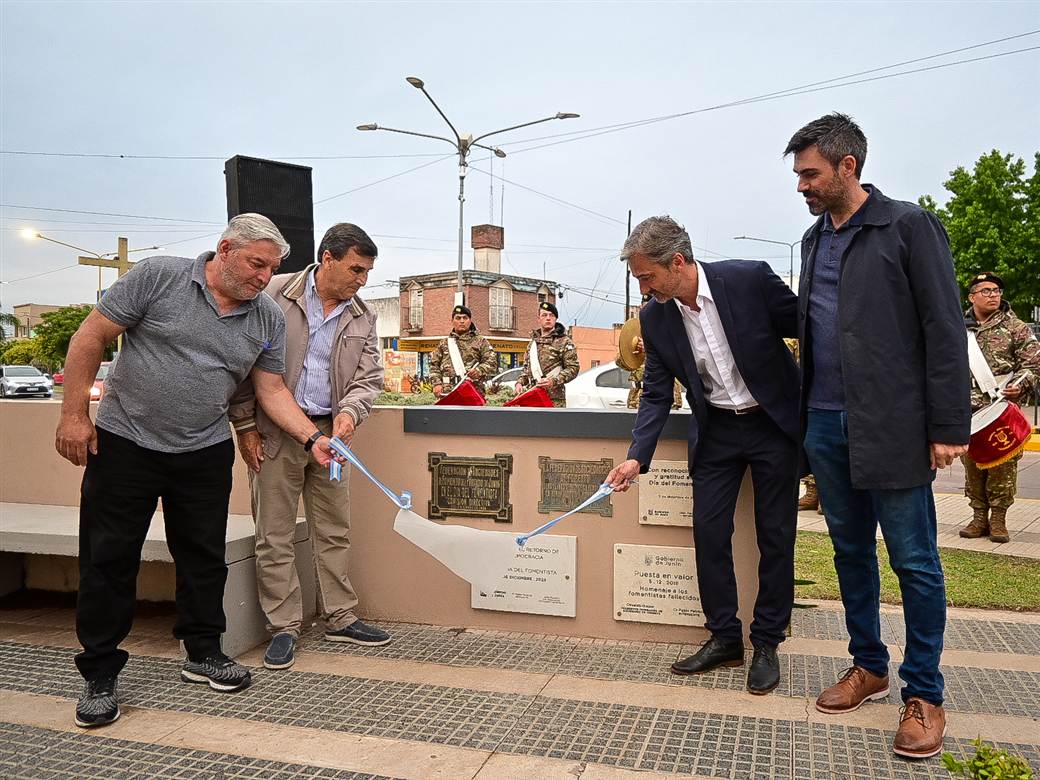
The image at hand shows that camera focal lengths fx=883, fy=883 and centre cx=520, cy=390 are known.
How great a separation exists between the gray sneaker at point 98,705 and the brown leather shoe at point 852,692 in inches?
111

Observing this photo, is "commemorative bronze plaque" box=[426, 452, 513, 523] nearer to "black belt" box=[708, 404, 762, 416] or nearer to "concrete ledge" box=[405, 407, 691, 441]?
"concrete ledge" box=[405, 407, 691, 441]

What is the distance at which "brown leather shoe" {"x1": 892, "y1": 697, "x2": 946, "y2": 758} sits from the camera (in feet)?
10.2

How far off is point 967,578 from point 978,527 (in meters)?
1.96

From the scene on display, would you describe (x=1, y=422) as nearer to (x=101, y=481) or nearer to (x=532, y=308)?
(x=101, y=481)

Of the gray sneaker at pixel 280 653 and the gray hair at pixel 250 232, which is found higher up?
the gray hair at pixel 250 232

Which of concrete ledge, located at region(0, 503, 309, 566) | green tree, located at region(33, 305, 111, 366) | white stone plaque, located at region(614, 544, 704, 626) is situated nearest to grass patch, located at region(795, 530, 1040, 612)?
white stone plaque, located at region(614, 544, 704, 626)

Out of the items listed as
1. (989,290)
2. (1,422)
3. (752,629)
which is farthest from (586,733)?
(989,290)

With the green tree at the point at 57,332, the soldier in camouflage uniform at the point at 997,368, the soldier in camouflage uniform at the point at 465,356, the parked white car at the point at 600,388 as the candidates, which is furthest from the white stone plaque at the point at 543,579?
the green tree at the point at 57,332

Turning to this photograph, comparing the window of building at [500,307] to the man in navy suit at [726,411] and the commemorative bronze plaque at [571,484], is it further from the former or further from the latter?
the man in navy suit at [726,411]

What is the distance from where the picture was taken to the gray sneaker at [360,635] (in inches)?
176

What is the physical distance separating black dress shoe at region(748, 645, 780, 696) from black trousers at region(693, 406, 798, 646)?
45mm

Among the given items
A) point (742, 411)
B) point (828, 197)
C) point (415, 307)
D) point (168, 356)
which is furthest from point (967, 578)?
point (415, 307)

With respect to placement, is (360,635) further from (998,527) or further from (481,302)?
(481,302)

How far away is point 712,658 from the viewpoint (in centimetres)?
402
